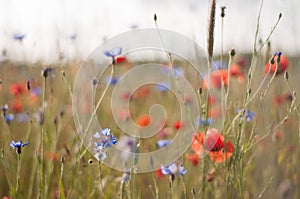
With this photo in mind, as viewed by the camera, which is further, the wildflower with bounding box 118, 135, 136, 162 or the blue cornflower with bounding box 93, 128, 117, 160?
the wildflower with bounding box 118, 135, 136, 162

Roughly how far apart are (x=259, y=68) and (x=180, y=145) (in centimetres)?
47

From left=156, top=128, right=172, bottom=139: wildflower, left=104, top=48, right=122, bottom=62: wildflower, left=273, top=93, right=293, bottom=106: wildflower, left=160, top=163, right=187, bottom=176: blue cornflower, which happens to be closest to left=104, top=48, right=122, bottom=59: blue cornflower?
left=104, top=48, right=122, bottom=62: wildflower

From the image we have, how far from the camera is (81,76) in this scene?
5.78ft

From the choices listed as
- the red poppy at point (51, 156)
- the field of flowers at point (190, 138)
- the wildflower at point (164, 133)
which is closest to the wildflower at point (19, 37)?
the field of flowers at point (190, 138)

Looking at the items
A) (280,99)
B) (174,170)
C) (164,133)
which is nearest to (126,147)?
(174,170)

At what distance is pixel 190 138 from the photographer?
1.31 metres

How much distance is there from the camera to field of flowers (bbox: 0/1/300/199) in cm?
104

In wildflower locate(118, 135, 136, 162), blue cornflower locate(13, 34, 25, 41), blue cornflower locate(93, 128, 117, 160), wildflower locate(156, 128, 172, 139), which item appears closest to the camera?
blue cornflower locate(93, 128, 117, 160)

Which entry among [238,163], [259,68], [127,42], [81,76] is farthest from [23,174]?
[238,163]

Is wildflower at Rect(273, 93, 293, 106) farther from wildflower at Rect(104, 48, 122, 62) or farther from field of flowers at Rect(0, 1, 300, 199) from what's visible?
wildflower at Rect(104, 48, 122, 62)

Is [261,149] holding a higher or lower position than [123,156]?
higher

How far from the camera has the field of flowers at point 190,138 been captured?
1037 millimetres

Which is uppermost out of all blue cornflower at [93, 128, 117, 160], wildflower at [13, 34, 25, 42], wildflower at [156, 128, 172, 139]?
wildflower at [13, 34, 25, 42]

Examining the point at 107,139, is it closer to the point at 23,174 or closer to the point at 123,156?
the point at 123,156
